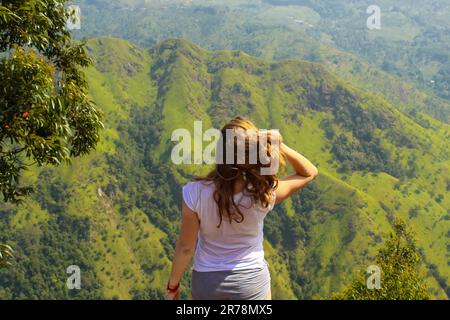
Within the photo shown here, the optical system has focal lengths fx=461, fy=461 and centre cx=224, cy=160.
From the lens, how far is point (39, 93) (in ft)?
23.7

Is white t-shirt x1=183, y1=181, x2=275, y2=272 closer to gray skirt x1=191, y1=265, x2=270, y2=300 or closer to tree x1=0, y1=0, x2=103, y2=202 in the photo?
gray skirt x1=191, y1=265, x2=270, y2=300

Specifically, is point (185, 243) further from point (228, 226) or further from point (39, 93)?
point (39, 93)

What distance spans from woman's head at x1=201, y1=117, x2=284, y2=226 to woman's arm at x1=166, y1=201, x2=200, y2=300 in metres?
0.34

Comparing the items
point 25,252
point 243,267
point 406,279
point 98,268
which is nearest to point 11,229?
point 25,252

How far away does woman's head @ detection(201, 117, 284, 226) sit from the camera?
5121mm

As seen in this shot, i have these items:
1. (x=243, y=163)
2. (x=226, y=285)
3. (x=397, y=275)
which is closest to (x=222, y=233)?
(x=226, y=285)

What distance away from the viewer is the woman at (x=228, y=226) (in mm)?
5211

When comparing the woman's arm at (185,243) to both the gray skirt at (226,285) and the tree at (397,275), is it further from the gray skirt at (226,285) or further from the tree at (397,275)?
the tree at (397,275)

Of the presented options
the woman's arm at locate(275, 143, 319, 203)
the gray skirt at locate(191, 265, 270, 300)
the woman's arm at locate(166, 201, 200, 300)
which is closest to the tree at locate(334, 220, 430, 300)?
the woman's arm at locate(275, 143, 319, 203)

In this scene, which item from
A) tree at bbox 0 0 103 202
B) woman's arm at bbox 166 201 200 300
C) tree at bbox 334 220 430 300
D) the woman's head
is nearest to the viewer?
the woman's head

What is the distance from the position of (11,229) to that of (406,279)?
199915 mm

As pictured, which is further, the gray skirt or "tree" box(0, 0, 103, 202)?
"tree" box(0, 0, 103, 202)

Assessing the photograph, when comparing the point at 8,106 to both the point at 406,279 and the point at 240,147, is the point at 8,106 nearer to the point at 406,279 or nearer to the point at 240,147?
the point at 240,147

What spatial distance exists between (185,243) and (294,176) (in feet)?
5.71
